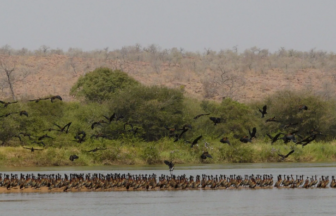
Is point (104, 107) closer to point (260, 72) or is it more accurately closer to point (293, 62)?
point (260, 72)

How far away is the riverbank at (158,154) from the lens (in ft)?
194

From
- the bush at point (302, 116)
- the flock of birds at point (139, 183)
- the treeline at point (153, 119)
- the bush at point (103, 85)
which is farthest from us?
the bush at point (103, 85)

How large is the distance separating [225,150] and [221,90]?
60.4 meters

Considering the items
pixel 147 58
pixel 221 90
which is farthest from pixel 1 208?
pixel 147 58

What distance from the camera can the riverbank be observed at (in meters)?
59.1

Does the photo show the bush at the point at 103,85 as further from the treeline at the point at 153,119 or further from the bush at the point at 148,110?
the bush at the point at 148,110

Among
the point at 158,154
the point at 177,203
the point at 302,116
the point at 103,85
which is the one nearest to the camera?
the point at 177,203

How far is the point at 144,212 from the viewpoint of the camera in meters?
33.1

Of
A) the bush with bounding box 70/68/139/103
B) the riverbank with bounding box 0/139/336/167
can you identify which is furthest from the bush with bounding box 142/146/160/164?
the bush with bounding box 70/68/139/103

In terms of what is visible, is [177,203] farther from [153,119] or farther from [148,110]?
[148,110]

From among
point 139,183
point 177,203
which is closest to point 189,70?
point 139,183

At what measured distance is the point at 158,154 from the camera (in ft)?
197

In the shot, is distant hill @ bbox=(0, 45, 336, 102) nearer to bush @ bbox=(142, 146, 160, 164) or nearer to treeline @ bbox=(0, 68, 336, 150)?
treeline @ bbox=(0, 68, 336, 150)

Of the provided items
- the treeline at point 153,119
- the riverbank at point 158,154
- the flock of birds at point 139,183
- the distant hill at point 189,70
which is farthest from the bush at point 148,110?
the distant hill at point 189,70
